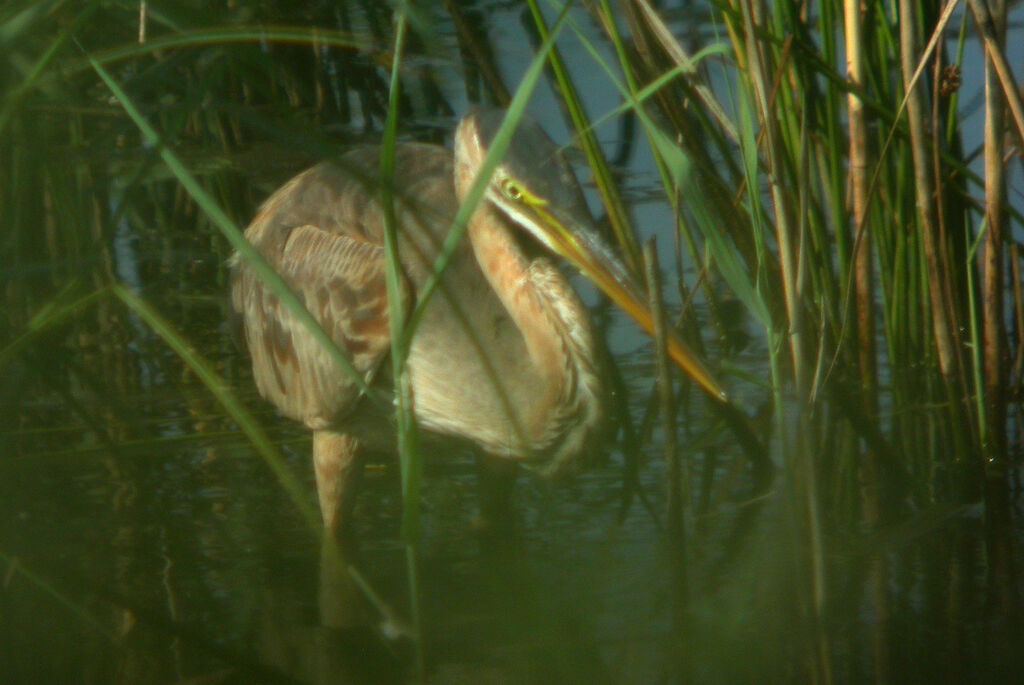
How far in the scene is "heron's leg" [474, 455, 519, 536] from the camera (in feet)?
11.3

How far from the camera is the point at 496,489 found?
3541mm

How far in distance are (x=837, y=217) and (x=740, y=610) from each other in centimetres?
112

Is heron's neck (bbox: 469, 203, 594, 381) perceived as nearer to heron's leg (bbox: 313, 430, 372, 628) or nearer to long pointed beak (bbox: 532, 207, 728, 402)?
long pointed beak (bbox: 532, 207, 728, 402)

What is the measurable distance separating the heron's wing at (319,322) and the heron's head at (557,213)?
36cm

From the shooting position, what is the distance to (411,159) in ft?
12.3

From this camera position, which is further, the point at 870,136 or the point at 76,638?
the point at 870,136

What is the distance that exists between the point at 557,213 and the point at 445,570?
0.88 metres

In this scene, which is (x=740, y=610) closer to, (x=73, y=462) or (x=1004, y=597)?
(x=1004, y=597)

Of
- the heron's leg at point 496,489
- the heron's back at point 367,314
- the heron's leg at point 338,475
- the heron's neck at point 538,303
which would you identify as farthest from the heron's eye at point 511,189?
the heron's leg at point 338,475

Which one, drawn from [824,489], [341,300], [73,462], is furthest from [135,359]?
[824,489]

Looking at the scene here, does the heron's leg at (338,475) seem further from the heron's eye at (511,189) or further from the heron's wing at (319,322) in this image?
the heron's eye at (511,189)

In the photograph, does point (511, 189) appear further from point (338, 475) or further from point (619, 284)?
point (338, 475)

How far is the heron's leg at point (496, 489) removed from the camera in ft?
11.3

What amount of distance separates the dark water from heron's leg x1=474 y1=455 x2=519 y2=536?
52 millimetres
